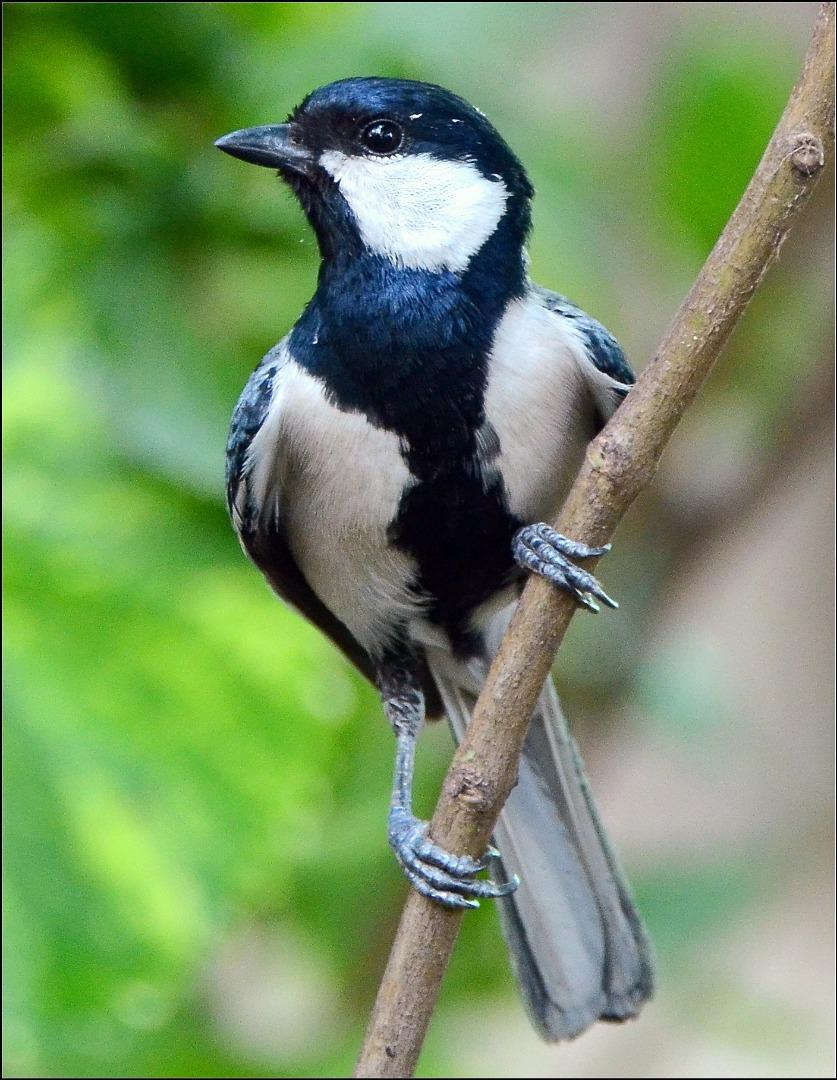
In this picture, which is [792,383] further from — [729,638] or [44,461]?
[729,638]

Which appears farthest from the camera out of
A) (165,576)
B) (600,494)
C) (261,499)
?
(165,576)

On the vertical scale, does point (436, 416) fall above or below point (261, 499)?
above

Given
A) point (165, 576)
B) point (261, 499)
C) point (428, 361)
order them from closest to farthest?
point (428, 361) < point (261, 499) < point (165, 576)

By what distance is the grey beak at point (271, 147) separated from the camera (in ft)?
5.80

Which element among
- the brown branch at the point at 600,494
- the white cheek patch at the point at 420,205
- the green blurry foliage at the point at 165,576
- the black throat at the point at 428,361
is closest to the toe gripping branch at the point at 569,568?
the brown branch at the point at 600,494

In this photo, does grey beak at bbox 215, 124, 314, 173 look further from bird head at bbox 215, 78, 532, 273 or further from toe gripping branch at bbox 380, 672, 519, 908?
toe gripping branch at bbox 380, 672, 519, 908

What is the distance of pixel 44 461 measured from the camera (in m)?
2.07

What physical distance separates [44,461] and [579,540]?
3.05 ft

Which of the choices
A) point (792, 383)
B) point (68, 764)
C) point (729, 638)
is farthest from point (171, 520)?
point (729, 638)

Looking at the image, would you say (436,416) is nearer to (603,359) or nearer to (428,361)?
(428,361)

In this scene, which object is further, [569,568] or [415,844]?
[415,844]

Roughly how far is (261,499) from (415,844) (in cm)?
48

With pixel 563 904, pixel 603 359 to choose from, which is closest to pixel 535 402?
pixel 603 359

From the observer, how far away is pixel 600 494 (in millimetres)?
1403
